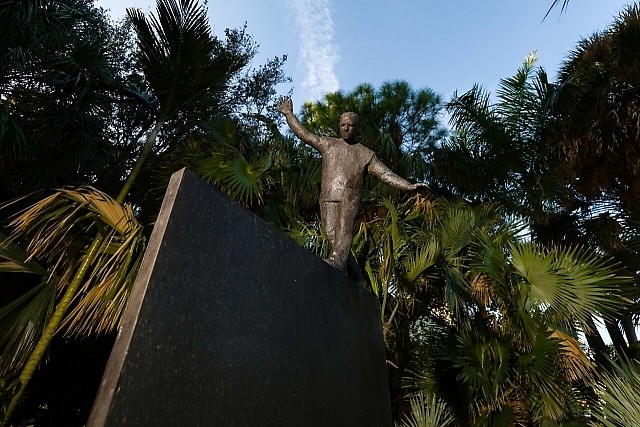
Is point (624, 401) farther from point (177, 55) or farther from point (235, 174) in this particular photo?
point (235, 174)

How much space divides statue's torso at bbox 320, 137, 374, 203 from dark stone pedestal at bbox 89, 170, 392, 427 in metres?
0.72

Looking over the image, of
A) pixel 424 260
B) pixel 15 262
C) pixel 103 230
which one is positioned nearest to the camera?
pixel 103 230

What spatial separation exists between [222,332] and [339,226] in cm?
149

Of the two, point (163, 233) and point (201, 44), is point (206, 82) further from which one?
point (163, 233)

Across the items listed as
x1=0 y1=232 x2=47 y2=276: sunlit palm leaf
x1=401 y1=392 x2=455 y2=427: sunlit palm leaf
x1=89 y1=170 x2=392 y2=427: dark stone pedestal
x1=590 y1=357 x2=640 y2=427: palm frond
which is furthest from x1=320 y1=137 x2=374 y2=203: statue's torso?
x1=401 y1=392 x2=455 y2=427: sunlit palm leaf

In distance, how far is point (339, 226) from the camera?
278 cm

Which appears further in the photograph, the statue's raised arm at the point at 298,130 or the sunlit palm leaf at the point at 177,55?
the sunlit palm leaf at the point at 177,55

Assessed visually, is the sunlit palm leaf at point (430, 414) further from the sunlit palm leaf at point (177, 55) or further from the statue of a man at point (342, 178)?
the sunlit palm leaf at point (177, 55)

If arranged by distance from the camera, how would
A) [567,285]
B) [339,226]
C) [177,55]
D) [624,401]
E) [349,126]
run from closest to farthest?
[624,401]
[339,226]
[349,126]
[177,55]
[567,285]

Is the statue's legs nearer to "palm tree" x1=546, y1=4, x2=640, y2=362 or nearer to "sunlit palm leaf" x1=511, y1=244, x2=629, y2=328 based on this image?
"sunlit palm leaf" x1=511, y1=244, x2=629, y2=328

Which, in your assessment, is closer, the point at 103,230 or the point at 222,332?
the point at 222,332

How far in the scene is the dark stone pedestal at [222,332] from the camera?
1.09 meters

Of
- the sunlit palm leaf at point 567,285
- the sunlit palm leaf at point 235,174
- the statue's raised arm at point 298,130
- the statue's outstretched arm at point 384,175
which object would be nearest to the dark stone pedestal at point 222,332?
the statue's outstretched arm at point 384,175

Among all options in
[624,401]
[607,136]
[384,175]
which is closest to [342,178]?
[384,175]
